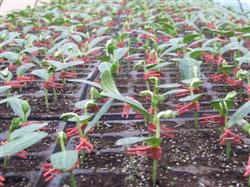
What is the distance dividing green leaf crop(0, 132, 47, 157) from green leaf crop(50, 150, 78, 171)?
8 cm

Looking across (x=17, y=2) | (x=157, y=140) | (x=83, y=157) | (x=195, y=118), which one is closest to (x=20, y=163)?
(x=83, y=157)

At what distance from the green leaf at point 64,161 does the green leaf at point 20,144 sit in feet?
0.26

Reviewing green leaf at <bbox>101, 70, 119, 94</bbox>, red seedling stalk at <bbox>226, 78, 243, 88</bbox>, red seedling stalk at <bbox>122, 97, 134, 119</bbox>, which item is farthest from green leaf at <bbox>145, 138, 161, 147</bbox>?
red seedling stalk at <bbox>226, 78, 243, 88</bbox>

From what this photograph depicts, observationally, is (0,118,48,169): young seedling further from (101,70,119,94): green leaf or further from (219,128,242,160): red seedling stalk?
(219,128,242,160): red seedling stalk

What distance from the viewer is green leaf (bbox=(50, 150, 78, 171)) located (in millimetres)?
718

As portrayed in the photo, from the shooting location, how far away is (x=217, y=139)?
1.13 metres

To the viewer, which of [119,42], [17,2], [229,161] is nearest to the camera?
[229,161]

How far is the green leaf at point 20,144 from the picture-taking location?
783 millimetres

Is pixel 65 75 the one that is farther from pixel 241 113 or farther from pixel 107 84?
pixel 241 113

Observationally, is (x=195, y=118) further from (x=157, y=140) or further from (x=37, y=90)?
(x=37, y=90)

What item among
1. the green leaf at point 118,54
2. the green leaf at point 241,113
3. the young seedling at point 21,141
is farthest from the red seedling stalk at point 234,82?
the young seedling at point 21,141

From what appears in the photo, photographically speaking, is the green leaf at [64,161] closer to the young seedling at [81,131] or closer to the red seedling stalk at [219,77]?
the young seedling at [81,131]

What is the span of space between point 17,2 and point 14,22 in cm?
192

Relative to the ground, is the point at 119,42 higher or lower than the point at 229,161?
higher
